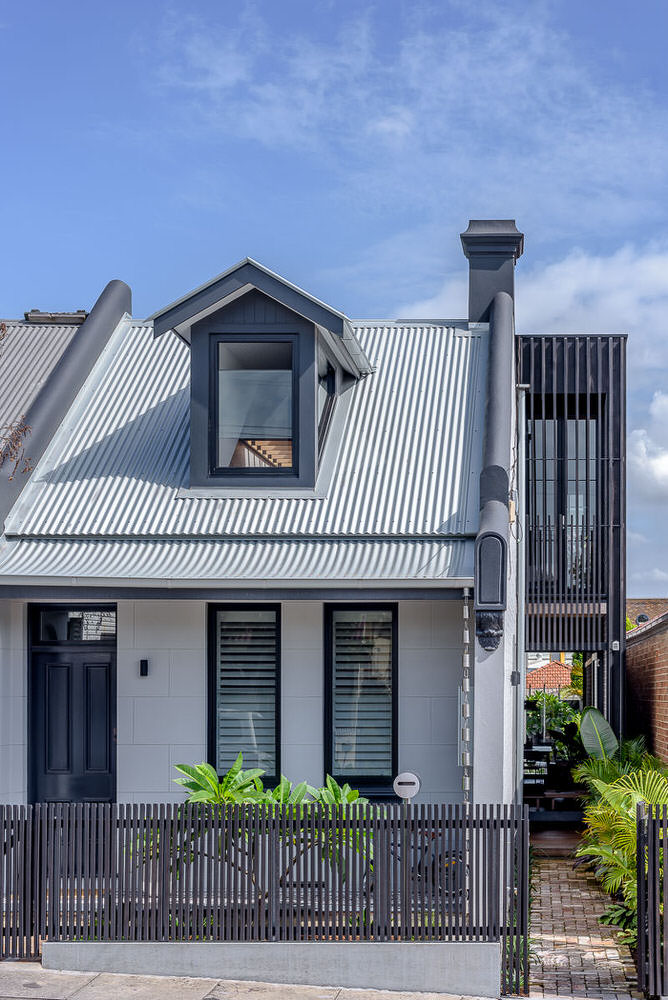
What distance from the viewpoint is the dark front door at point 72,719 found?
13.4m

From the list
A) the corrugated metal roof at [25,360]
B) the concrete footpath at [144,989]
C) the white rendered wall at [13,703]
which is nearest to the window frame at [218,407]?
the white rendered wall at [13,703]

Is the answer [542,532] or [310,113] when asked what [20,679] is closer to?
[310,113]

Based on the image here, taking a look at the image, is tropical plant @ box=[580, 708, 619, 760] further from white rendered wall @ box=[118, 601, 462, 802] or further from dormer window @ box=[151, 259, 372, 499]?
dormer window @ box=[151, 259, 372, 499]

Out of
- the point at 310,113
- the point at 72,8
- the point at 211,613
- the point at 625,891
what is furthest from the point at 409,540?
the point at 72,8

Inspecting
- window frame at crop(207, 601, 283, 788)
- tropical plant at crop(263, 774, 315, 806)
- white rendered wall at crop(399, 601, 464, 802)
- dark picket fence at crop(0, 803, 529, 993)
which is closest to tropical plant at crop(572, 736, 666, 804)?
white rendered wall at crop(399, 601, 464, 802)

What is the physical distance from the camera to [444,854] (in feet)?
32.4

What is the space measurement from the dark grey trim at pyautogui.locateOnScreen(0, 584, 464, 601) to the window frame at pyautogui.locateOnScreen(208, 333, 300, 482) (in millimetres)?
2026

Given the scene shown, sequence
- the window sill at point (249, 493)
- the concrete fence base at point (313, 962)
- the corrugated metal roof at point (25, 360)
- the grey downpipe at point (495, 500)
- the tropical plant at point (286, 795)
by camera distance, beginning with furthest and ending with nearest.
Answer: the corrugated metal roof at point (25, 360), the window sill at point (249, 493), the grey downpipe at point (495, 500), the tropical plant at point (286, 795), the concrete fence base at point (313, 962)

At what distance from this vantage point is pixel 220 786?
11.0 m

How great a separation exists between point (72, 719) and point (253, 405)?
415 cm

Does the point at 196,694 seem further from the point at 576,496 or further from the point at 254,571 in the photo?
the point at 576,496

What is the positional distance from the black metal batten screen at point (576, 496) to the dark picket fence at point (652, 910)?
8.38 metres

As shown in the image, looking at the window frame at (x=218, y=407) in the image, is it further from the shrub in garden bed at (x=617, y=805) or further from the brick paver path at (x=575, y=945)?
the brick paver path at (x=575, y=945)

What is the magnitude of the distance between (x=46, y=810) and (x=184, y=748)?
2888mm
